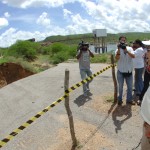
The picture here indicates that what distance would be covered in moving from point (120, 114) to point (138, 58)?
6.24 ft

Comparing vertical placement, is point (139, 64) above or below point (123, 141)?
above

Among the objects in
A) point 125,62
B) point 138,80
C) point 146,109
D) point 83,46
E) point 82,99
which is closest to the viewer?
point 146,109

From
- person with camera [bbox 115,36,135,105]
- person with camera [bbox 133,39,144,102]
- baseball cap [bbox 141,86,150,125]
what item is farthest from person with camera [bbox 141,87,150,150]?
person with camera [bbox 133,39,144,102]

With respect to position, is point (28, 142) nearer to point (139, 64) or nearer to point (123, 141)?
point (123, 141)

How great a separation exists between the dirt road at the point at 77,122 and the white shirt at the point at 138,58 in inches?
48.0

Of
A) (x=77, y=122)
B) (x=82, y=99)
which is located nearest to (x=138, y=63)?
(x=82, y=99)

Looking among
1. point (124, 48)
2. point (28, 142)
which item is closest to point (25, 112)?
point (28, 142)

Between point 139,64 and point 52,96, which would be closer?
point 139,64

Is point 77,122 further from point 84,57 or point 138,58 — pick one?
point 84,57

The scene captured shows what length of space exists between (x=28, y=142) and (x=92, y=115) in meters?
2.13

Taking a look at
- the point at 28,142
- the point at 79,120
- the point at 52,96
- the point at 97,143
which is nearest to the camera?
the point at 97,143

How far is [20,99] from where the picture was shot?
12977 millimetres

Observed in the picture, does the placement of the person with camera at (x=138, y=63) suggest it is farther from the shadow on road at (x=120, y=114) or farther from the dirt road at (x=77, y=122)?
the shadow on road at (x=120, y=114)

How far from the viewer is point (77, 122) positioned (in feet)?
29.2
